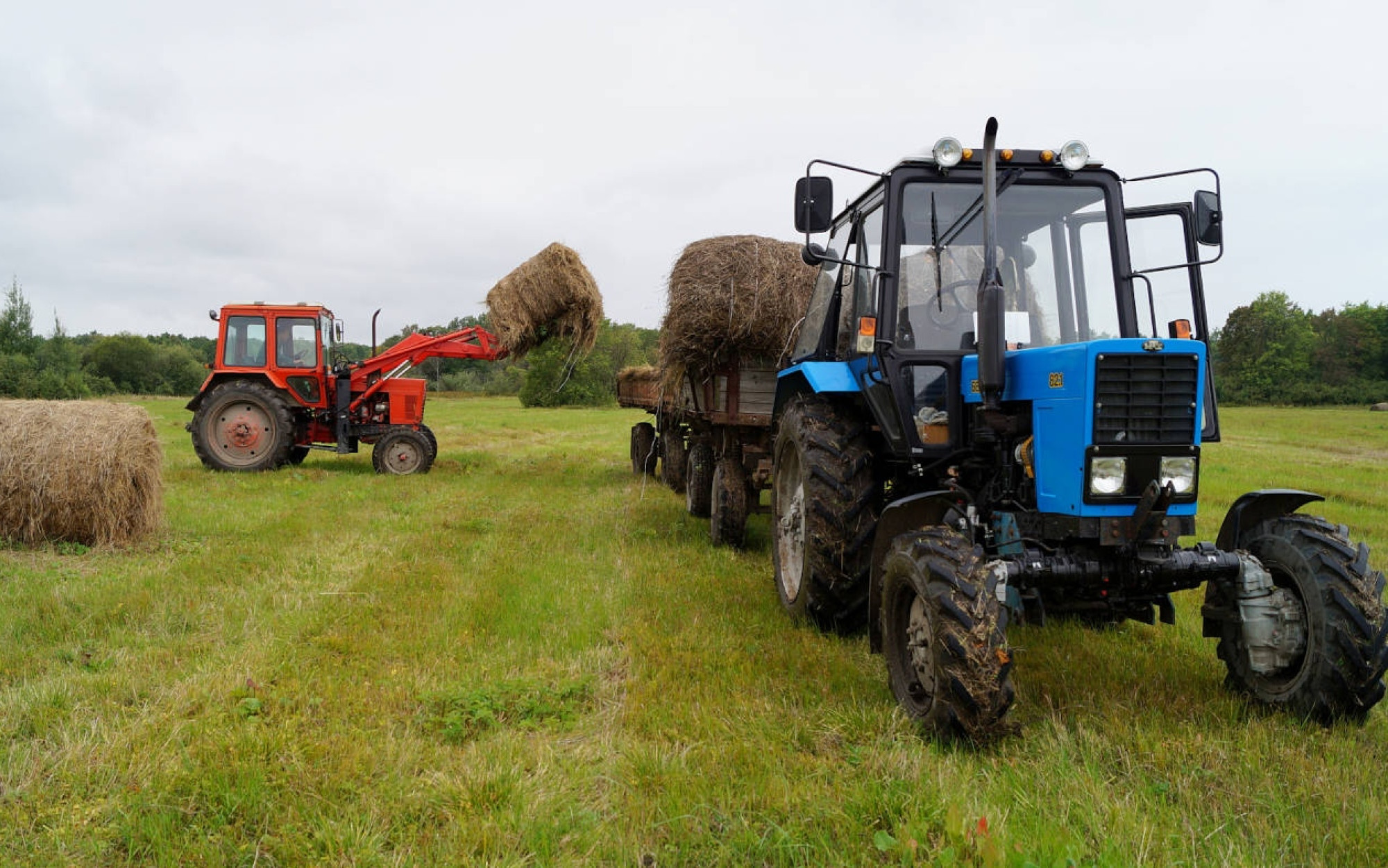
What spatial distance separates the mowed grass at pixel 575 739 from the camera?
277cm

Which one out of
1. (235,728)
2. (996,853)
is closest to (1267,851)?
(996,853)

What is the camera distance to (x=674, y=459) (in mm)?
12242

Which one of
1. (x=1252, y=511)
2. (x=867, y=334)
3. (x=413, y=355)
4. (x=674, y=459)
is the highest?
(x=413, y=355)

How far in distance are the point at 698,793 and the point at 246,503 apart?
8.81 m

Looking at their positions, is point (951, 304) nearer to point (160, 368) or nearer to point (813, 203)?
point (813, 203)

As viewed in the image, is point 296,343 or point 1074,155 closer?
point 1074,155

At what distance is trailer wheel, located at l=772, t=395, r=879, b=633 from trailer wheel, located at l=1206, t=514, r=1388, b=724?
1632 millimetres

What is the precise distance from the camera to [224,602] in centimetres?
562

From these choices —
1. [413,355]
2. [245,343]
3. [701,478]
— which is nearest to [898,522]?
[701,478]

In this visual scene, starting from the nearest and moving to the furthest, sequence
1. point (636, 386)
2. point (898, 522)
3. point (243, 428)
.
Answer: point (898, 522)
point (243, 428)
point (636, 386)

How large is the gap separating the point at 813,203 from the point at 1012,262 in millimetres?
1066

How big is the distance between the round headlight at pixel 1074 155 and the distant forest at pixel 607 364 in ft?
106

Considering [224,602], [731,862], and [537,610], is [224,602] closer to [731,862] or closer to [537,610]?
[537,610]

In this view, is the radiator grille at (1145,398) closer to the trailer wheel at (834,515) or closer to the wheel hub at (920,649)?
the wheel hub at (920,649)
